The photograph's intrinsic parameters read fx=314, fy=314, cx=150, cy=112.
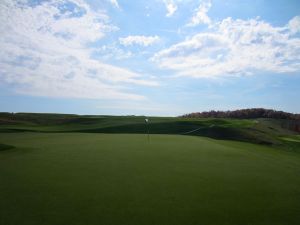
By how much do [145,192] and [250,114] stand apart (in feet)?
191

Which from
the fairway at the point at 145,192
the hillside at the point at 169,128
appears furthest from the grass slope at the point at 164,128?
the fairway at the point at 145,192

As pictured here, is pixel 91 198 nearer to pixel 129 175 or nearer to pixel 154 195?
pixel 154 195

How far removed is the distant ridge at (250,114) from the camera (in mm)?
58156

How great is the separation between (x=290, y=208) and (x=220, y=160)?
5469mm

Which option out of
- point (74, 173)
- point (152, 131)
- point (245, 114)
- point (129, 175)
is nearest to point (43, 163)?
point (74, 173)

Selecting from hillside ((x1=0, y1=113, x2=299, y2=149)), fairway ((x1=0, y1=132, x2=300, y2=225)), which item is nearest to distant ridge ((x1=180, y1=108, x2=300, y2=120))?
hillside ((x1=0, y1=113, x2=299, y2=149))

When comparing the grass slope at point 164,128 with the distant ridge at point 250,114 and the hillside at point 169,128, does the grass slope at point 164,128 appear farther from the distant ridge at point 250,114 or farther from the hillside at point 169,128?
the distant ridge at point 250,114

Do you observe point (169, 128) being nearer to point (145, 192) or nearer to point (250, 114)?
point (145, 192)

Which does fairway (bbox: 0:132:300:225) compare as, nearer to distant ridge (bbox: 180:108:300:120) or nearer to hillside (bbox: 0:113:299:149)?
hillside (bbox: 0:113:299:149)

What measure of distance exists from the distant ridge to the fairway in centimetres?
5138

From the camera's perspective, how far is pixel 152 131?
97.0 ft

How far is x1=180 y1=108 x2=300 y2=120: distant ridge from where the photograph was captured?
58.2 metres

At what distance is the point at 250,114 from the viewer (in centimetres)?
6097

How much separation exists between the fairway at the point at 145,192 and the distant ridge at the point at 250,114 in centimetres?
5138
